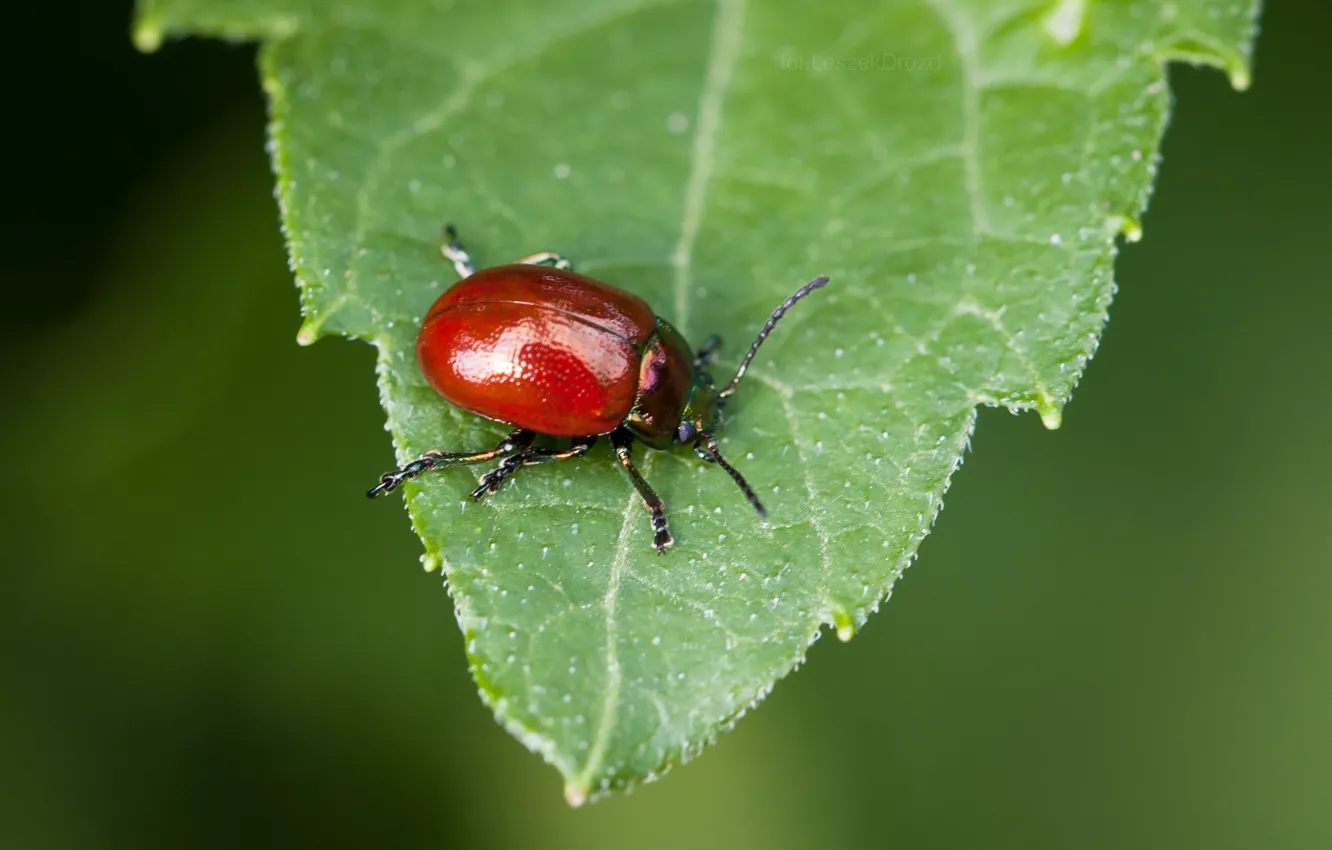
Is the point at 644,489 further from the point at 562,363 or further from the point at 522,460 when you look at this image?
the point at 562,363

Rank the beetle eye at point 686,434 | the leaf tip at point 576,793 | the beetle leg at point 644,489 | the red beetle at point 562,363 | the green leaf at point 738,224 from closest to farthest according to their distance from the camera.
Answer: the leaf tip at point 576,793, the green leaf at point 738,224, the beetle leg at point 644,489, the red beetle at point 562,363, the beetle eye at point 686,434

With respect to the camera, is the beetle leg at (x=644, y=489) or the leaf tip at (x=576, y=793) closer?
the leaf tip at (x=576, y=793)

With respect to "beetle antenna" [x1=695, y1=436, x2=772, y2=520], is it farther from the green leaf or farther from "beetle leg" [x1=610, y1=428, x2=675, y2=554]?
"beetle leg" [x1=610, y1=428, x2=675, y2=554]

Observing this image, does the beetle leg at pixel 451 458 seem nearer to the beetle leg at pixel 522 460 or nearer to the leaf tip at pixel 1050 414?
the beetle leg at pixel 522 460

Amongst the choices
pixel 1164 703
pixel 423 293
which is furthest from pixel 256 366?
pixel 1164 703

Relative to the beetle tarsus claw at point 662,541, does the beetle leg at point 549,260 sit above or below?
above

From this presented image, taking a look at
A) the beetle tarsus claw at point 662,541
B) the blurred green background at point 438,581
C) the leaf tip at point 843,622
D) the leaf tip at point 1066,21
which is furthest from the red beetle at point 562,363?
the blurred green background at point 438,581

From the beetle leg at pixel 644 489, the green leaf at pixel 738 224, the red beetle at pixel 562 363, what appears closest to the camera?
the green leaf at pixel 738 224

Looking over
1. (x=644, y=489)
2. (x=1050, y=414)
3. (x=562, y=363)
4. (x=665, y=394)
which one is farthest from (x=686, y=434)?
(x=1050, y=414)
